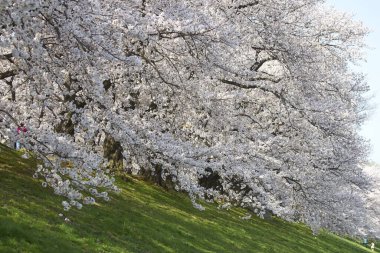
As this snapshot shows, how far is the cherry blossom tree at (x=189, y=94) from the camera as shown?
24.7 ft

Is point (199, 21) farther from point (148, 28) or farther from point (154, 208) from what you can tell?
point (154, 208)

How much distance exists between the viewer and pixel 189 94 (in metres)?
13.1

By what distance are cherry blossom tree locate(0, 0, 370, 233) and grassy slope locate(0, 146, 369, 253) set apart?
1041 millimetres

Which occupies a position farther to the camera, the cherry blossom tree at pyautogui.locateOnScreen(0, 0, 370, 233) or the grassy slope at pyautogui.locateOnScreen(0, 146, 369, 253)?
the grassy slope at pyautogui.locateOnScreen(0, 146, 369, 253)

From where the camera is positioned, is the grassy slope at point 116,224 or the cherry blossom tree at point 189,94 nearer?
the cherry blossom tree at point 189,94

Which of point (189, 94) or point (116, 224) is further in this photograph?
point (116, 224)

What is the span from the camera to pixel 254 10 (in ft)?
57.1

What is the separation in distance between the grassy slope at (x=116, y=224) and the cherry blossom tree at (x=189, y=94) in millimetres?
1041

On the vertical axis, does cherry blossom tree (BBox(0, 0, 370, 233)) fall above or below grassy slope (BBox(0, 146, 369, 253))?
above

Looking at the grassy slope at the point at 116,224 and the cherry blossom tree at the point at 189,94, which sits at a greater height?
the cherry blossom tree at the point at 189,94

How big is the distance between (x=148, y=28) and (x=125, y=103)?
8014 mm

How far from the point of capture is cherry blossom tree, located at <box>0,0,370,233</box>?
7527 mm

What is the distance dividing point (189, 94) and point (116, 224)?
475 cm

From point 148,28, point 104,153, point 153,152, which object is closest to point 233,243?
point 104,153
